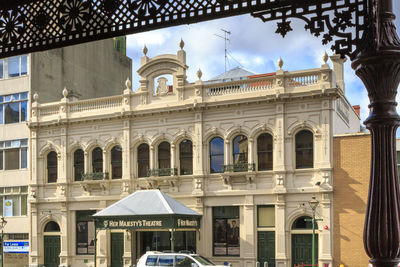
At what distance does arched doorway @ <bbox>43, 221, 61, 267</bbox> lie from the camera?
35.1m

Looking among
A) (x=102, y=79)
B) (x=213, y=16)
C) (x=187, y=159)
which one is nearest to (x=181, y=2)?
(x=213, y=16)

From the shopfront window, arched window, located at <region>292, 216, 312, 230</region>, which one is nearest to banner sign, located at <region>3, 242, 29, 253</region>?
the shopfront window

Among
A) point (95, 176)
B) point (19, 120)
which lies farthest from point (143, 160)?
point (19, 120)

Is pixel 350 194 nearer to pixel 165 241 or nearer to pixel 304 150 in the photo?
pixel 304 150

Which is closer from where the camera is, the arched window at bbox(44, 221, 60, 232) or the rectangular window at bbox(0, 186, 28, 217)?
the arched window at bbox(44, 221, 60, 232)

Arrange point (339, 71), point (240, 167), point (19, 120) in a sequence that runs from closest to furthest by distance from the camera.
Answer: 1. point (240, 167)
2. point (339, 71)
3. point (19, 120)

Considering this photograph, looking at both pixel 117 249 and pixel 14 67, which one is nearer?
pixel 117 249

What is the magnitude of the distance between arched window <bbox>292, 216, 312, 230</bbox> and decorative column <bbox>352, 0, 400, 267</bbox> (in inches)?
966

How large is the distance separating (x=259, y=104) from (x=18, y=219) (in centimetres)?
1768

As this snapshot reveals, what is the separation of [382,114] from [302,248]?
983 inches

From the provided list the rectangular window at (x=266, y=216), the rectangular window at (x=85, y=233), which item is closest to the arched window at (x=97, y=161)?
the rectangular window at (x=85, y=233)

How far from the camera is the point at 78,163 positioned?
1391 inches

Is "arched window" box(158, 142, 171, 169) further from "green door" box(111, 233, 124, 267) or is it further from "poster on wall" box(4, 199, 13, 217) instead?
"poster on wall" box(4, 199, 13, 217)

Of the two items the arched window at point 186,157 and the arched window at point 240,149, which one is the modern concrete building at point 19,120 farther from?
the arched window at point 240,149
